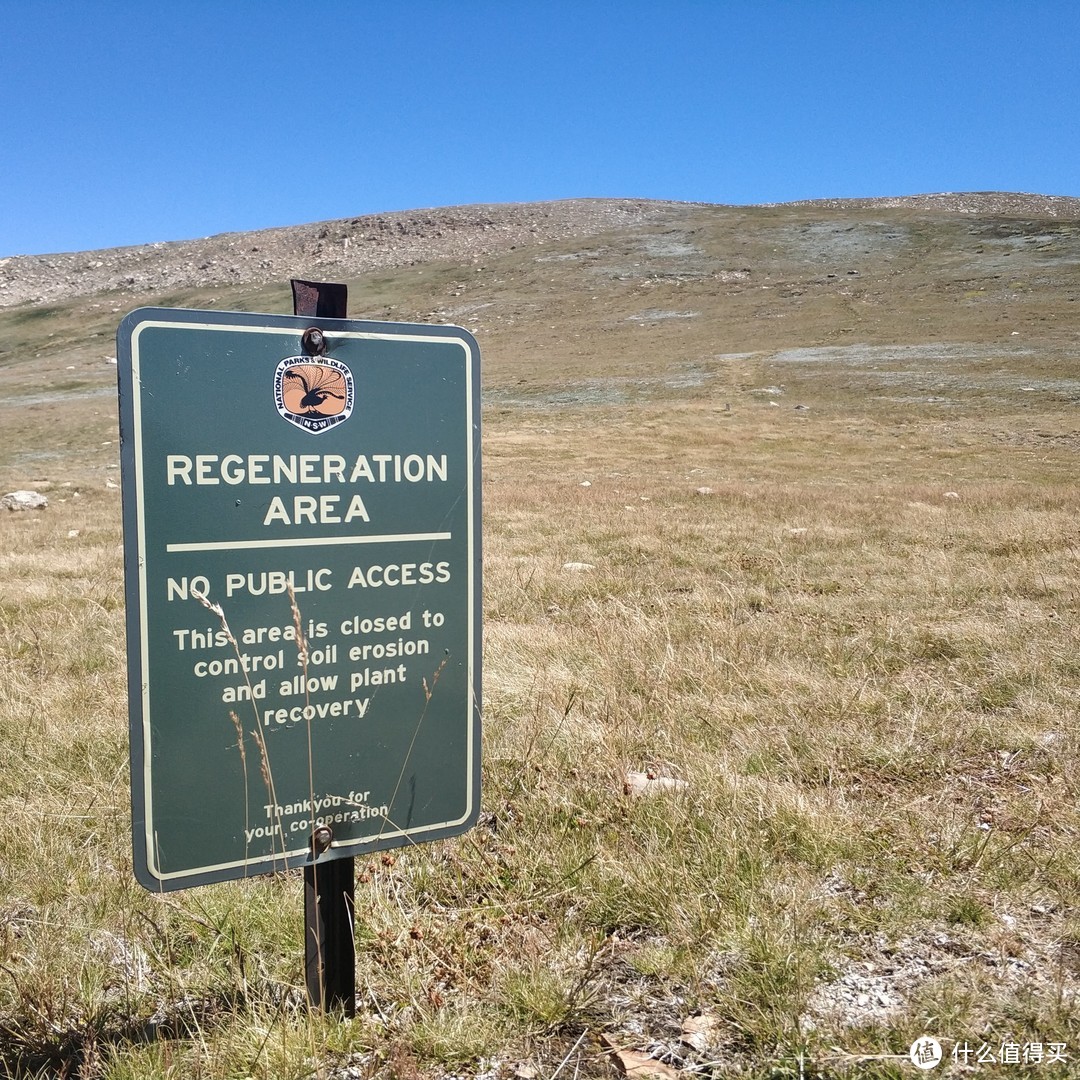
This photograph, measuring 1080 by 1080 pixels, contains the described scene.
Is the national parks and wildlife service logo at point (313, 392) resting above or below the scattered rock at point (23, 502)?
above

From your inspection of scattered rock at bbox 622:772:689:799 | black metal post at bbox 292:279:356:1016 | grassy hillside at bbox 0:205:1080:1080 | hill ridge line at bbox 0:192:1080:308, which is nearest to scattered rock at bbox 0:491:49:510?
grassy hillside at bbox 0:205:1080:1080

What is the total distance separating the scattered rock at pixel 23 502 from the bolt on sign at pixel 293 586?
14948 millimetres

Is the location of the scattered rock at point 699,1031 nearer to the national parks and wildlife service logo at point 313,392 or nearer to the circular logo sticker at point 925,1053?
the circular logo sticker at point 925,1053

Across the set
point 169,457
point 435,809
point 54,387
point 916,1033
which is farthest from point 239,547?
point 54,387

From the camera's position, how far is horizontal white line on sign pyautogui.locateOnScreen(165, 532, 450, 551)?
1.95m

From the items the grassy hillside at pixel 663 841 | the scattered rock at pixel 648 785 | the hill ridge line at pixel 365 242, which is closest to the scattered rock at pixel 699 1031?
the grassy hillside at pixel 663 841

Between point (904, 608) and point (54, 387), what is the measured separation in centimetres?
4131

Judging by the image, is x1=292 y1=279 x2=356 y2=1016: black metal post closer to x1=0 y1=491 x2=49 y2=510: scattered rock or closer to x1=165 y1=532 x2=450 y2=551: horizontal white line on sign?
x1=165 y1=532 x2=450 y2=551: horizontal white line on sign

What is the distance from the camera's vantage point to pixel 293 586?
2047mm

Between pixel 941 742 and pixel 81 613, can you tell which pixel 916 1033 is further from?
pixel 81 613

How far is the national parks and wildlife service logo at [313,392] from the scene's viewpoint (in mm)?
2018

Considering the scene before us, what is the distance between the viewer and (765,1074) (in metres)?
1.99

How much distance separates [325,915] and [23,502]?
50.7 feet

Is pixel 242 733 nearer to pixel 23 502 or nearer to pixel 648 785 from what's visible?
pixel 648 785
